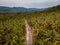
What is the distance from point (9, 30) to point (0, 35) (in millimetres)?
3673

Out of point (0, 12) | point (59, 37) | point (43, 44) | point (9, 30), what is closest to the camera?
point (43, 44)

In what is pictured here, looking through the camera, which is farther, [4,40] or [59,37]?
[4,40]

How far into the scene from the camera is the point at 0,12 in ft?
167

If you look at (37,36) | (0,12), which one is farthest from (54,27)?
(0,12)

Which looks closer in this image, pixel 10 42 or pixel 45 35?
pixel 10 42

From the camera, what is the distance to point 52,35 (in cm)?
1762

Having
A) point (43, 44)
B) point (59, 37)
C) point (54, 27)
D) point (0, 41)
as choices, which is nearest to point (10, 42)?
point (0, 41)

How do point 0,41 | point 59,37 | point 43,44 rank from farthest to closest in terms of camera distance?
point 0,41 → point 59,37 → point 43,44

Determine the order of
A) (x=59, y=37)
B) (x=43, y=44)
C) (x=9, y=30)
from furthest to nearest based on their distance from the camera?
(x=9, y=30) → (x=59, y=37) → (x=43, y=44)

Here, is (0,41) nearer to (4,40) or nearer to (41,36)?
(4,40)

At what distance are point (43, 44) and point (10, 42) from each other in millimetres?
3187

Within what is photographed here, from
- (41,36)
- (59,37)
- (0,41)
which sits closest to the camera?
(59,37)

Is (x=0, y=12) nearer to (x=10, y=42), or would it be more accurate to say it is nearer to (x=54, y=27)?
(x=54, y=27)

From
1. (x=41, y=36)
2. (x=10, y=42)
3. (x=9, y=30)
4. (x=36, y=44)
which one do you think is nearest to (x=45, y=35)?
(x=41, y=36)
